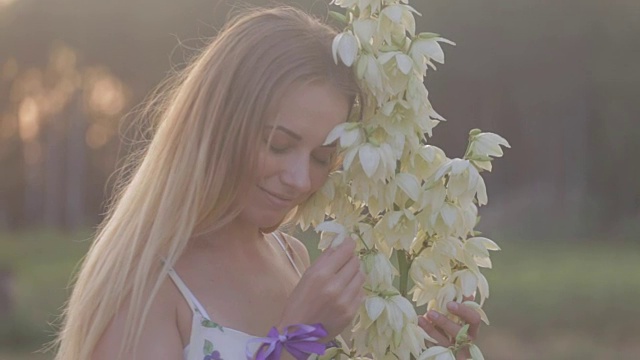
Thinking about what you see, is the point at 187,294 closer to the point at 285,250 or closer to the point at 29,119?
the point at 285,250

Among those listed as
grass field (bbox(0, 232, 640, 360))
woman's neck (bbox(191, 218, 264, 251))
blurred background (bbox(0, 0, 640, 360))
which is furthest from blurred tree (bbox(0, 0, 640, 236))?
woman's neck (bbox(191, 218, 264, 251))

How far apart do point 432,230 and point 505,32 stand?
31.5 ft

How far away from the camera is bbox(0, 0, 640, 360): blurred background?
8.73 metres

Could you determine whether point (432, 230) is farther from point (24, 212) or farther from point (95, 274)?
point (24, 212)

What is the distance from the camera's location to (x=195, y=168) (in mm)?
1537

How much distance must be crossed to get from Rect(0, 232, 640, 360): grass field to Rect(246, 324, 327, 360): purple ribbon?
5.28m

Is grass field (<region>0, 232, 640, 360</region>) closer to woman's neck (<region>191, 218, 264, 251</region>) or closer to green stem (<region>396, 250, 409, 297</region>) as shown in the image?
woman's neck (<region>191, 218, 264, 251</region>)

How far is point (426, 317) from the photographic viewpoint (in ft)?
5.28

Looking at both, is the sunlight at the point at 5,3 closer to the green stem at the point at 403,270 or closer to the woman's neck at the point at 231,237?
the woman's neck at the point at 231,237

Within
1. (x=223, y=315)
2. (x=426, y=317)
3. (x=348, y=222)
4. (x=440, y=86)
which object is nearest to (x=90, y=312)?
(x=223, y=315)

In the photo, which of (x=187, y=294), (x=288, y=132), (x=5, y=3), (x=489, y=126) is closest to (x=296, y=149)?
(x=288, y=132)

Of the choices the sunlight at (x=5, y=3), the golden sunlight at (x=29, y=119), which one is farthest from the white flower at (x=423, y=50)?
the golden sunlight at (x=29, y=119)

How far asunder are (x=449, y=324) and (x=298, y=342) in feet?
0.90

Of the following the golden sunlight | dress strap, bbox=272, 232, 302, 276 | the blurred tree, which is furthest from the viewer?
the golden sunlight
